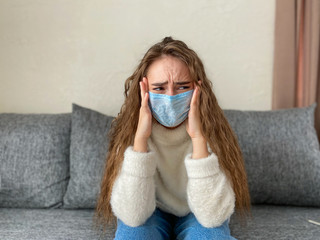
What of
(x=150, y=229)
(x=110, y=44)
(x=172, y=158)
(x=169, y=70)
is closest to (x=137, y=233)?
(x=150, y=229)

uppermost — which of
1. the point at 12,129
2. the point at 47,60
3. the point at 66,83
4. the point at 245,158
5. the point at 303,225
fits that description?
the point at 47,60

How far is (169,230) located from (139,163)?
29cm

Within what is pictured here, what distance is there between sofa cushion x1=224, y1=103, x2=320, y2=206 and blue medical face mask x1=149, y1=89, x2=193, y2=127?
0.52 meters

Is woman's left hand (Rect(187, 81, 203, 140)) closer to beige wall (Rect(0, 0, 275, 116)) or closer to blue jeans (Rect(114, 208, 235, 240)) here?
blue jeans (Rect(114, 208, 235, 240))

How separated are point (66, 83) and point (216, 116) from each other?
3.07ft

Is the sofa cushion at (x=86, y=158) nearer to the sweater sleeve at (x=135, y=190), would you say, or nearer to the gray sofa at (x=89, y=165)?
the gray sofa at (x=89, y=165)

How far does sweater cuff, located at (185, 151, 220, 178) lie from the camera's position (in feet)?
3.67

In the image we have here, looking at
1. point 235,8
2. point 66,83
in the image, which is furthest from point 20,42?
point 235,8

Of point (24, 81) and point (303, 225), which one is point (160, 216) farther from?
point (24, 81)

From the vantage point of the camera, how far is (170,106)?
1.14 metres

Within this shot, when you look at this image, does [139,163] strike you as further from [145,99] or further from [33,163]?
[33,163]

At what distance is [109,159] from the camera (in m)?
1.27

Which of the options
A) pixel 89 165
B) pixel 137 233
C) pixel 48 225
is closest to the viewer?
pixel 137 233

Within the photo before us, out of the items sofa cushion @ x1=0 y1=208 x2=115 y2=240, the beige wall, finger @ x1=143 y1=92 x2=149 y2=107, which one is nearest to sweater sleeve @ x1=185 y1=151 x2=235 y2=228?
finger @ x1=143 y1=92 x2=149 y2=107
